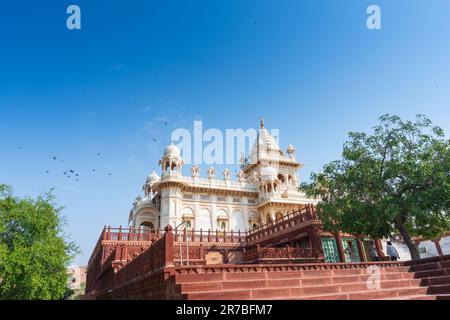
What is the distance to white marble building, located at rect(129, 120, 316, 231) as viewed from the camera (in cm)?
3344

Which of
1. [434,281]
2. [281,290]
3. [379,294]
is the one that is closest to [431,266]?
[434,281]

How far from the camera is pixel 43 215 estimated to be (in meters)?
22.0

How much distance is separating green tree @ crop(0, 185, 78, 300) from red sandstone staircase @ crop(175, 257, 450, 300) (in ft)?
58.1

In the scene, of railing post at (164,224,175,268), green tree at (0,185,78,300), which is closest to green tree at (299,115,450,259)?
railing post at (164,224,175,268)

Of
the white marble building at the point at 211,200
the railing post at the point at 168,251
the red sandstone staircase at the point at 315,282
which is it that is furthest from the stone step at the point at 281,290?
the white marble building at the point at 211,200

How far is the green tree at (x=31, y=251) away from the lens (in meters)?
18.7

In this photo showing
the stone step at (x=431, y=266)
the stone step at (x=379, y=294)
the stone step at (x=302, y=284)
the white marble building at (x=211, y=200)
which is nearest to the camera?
the stone step at (x=302, y=284)

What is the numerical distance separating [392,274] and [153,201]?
31.3 m

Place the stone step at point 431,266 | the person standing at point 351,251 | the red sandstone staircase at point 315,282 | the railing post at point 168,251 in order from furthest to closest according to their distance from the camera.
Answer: the person standing at point 351,251 → the stone step at point 431,266 → the railing post at point 168,251 → the red sandstone staircase at point 315,282

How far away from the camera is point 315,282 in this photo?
8.09 meters

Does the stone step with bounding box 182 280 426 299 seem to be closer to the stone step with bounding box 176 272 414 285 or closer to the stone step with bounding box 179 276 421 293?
the stone step with bounding box 179 276 421 293

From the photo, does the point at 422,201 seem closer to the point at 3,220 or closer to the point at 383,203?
the point at 383,203

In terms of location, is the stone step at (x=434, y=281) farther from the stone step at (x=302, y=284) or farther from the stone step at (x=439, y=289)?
the stone step at (x=439, y=289)

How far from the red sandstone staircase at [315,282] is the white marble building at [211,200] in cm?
2506
